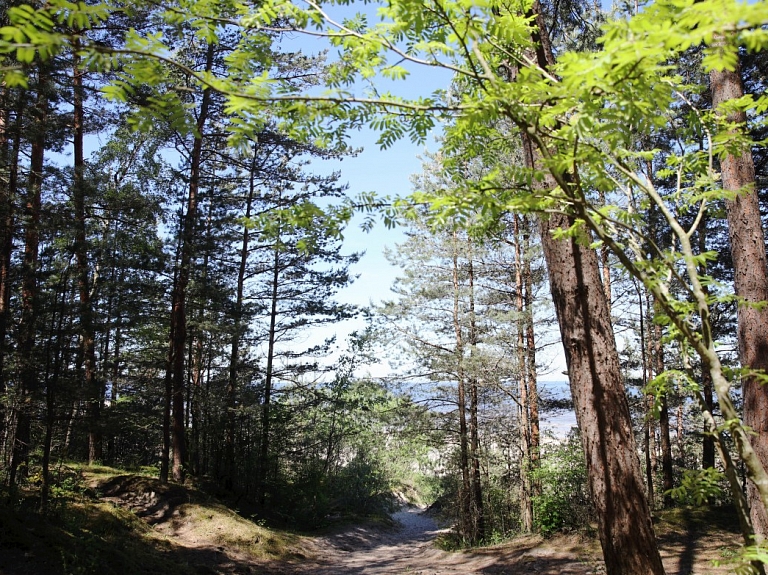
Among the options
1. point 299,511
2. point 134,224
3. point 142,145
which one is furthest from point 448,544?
point 142,145

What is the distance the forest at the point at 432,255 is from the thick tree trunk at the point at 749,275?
0.09 feet

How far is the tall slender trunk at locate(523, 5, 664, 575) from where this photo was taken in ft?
9.91

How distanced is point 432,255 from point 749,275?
8346 mm

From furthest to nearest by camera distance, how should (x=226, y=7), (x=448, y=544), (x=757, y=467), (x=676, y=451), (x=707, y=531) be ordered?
(x=676, y=451) < (x=448, y=544) < (x=707, y=531) < (x=226, y=7) < (x=757, y=467)

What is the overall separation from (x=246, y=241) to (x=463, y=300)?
5.86 meters

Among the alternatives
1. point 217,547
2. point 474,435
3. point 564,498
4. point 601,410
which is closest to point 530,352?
point 474,435

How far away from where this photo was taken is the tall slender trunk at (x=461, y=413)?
1165 centimetres

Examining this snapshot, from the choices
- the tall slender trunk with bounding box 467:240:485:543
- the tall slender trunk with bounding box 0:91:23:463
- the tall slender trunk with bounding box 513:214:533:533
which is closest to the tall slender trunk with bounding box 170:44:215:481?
the tall slender trunk with bounding box 0:91:23:463

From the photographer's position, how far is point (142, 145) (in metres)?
14.4

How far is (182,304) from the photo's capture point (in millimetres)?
9891

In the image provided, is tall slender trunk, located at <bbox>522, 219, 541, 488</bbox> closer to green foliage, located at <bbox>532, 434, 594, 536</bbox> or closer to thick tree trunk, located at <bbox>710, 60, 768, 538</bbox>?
green foliage, located at <bbox>532, 434, 594, 536</bbox>

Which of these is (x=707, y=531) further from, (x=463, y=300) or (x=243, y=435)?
(x=243, y=435)

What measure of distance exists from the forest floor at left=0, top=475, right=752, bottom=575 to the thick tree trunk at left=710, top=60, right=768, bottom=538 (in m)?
1.53

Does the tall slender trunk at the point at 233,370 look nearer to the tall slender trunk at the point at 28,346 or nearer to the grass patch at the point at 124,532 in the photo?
the grass patch at the point at 124,532
